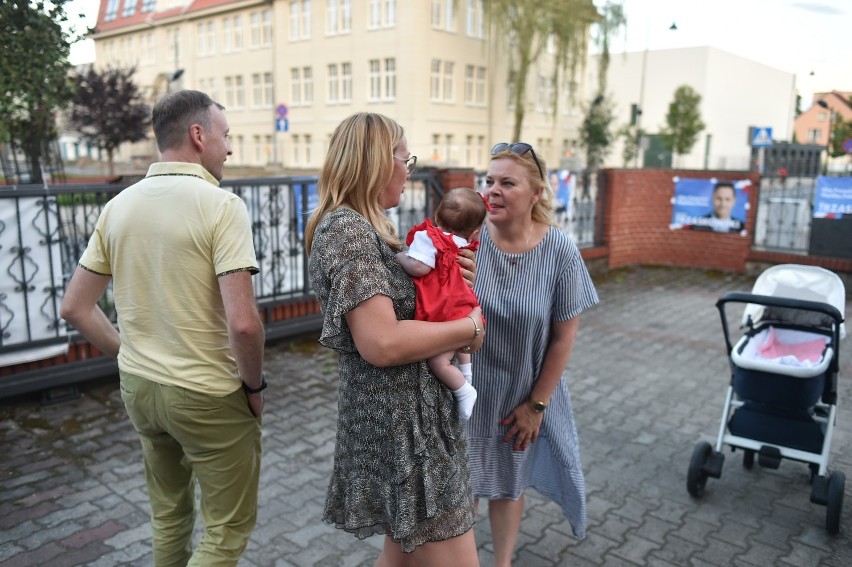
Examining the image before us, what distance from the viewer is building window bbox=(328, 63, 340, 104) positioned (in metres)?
44.2

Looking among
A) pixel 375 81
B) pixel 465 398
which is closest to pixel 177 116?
pixel 465 398

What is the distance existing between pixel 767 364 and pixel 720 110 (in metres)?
68.1

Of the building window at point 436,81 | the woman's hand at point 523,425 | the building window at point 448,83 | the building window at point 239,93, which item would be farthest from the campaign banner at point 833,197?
the building window at point 239,93

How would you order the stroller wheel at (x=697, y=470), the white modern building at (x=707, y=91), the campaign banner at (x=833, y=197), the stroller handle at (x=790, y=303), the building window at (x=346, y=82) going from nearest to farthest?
the stroller handle at (x=790, y=303)
the stroller wheel at (x=697, y=470)
the campaign banner at (x=833, y=197)
the building window at (x=346, y=82)
the white modern building at (x=707, y=91)

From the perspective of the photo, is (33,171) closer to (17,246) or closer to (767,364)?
(17,246)

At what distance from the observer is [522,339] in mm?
2930

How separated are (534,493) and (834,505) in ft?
5.45

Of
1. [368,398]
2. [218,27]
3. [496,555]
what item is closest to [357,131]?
[368,398]

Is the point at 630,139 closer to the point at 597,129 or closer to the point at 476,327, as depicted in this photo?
the point at 597,129

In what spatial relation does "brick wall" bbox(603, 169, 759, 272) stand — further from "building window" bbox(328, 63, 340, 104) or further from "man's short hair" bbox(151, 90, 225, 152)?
"building window" bbox(328, 63, 340, 104)

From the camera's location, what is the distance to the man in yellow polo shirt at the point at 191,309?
7.54 ft

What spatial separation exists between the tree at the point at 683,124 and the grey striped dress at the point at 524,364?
4962 centimetres

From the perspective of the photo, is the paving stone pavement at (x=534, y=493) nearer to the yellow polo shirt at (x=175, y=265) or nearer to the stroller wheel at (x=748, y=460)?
the stroller wheel at (x=748, y=460)

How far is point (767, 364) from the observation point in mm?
3949
